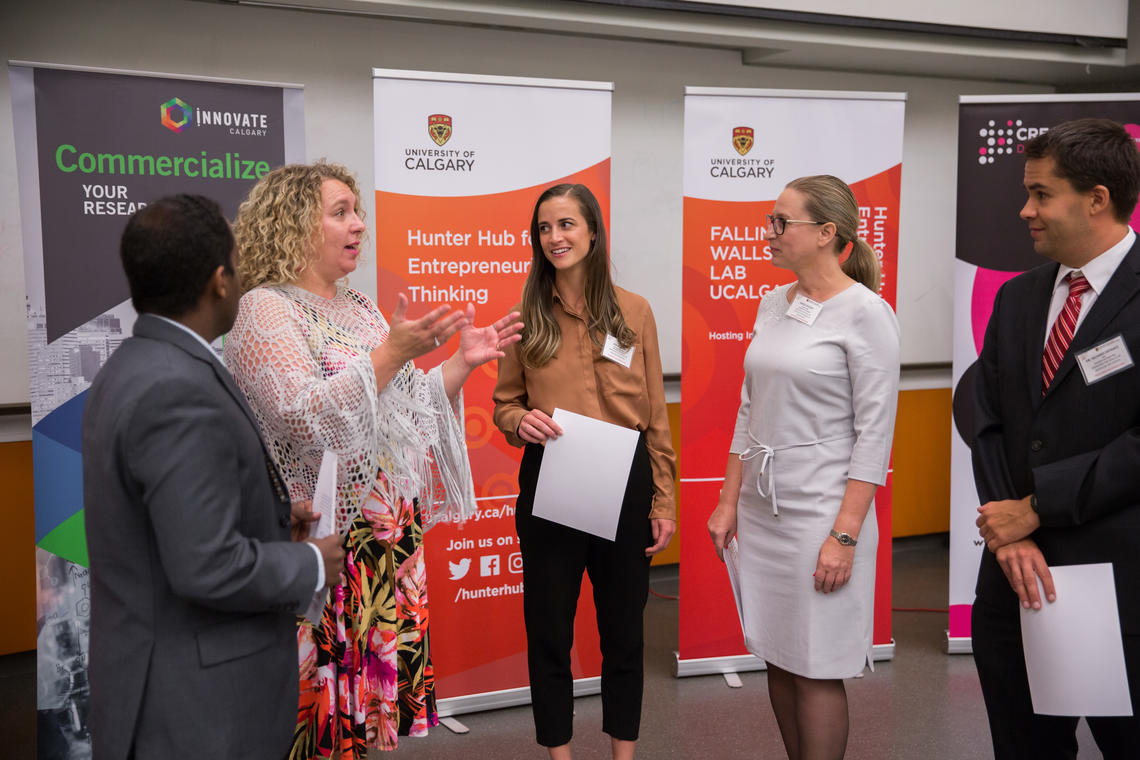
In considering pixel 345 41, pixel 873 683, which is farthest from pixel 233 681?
pixel 345 41

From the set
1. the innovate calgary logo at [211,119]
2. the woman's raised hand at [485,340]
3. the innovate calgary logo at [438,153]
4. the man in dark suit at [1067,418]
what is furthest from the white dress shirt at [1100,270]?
the innovate calgary logo at [211,119]

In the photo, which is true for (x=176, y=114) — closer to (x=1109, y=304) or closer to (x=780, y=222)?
(x=780, y=222)

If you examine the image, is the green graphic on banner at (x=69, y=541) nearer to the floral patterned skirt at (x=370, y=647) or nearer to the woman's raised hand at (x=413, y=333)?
the floral patterned skirt at (x=370, y=647)

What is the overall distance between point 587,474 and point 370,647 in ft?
2.21

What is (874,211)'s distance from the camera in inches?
143

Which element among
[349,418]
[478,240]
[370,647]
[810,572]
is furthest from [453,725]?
[349,418]

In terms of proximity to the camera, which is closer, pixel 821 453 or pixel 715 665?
pixel 821 453

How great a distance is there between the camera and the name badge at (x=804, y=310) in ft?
7.23

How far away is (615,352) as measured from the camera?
95.4 inches

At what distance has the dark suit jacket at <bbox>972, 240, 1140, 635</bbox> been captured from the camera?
166cm

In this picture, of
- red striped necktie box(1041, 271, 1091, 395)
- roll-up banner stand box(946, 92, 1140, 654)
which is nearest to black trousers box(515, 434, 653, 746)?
red striped necktie box(1041, 271, 1091, 395)

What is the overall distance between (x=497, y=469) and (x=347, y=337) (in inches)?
55.6

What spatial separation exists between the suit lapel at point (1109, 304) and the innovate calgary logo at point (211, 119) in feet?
8.01

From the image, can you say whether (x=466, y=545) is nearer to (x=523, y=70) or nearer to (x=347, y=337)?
(x=347, y=337)
